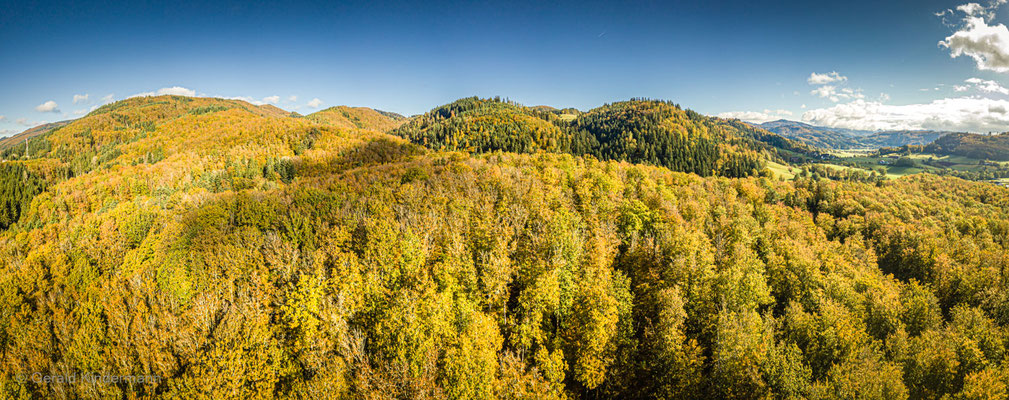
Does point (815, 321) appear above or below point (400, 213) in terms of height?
below

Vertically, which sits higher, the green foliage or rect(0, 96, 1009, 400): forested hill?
the green foliage

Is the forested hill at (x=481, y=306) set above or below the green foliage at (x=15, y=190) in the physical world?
below

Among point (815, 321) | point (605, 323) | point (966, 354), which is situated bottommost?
point (966, 354)

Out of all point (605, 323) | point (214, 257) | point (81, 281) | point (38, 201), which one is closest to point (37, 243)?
point (81, 281)

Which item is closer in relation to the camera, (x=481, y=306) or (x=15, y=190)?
(x=481, y=306)

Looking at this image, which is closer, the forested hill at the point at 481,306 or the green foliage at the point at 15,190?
the forested hill at the point at 481,306

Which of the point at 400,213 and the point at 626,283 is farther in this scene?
the point at 400,213

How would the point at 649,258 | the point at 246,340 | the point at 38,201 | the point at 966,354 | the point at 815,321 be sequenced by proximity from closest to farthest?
the point at 246,340 → the point at 966,354 → the point at 815,321 → the point at 649,258 → the point at 38,201

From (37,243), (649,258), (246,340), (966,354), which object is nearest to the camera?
(246,340)

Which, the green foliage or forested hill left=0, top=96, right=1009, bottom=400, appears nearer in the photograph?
forested hill left=0, top=96, right=1009, bottom=400

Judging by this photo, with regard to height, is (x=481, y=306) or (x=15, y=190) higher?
(x=15, y=190)

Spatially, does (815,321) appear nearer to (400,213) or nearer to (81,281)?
(400,213)
